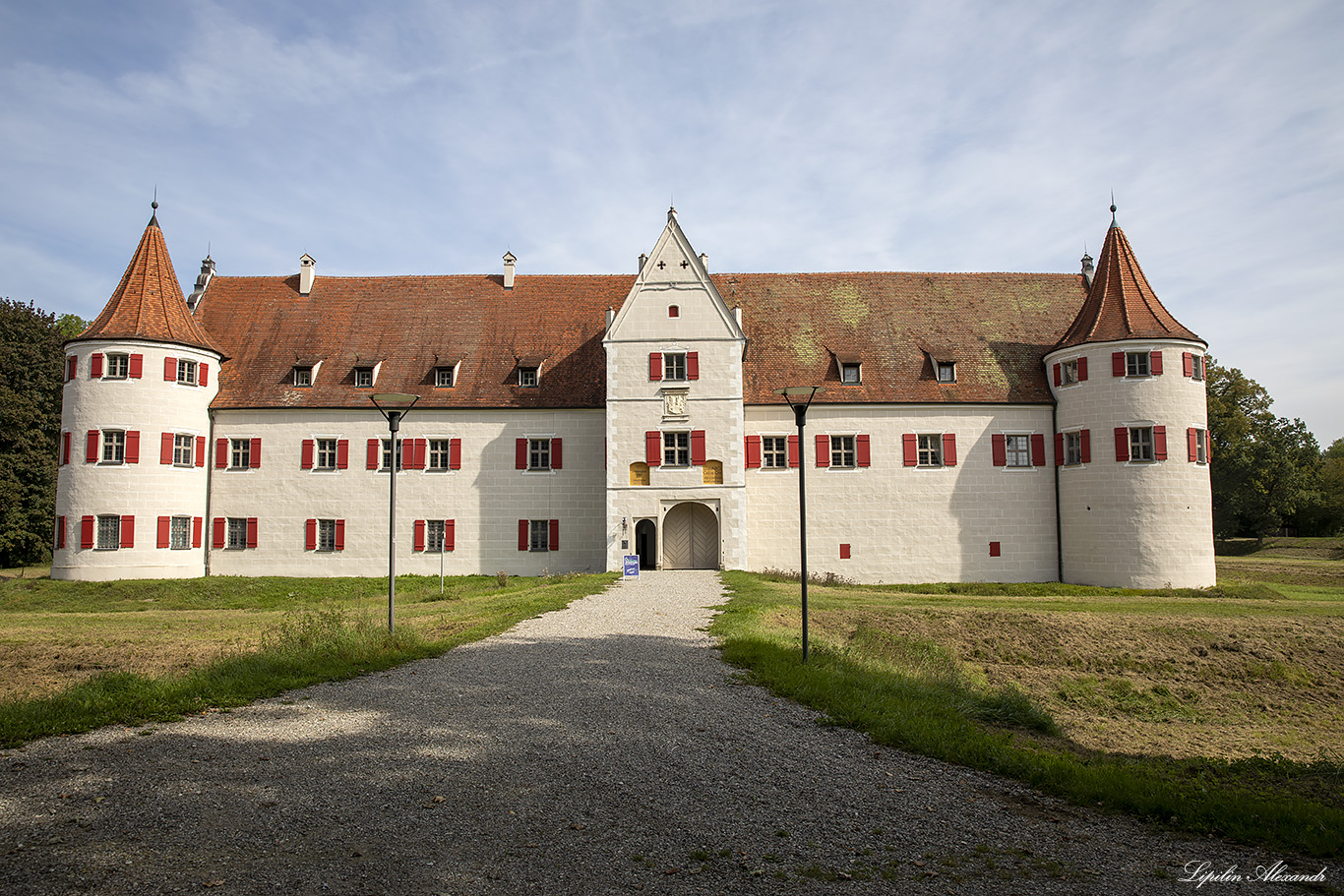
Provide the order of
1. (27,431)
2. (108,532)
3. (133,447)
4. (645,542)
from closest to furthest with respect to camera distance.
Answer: (108,532) < (133,447) < (645,542) < (27,431)

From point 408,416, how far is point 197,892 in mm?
27272

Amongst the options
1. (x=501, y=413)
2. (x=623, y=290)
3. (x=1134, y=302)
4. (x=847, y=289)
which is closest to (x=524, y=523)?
(x=501, y=413)

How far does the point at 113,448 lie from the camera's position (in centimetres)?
2911

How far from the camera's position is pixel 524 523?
101 feet

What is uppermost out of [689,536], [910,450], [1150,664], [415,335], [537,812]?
[415,335]

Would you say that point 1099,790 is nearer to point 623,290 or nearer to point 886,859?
point 886,859

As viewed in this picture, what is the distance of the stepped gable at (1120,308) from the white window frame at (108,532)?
1315 inches

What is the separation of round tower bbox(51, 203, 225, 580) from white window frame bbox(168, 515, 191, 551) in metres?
0.03

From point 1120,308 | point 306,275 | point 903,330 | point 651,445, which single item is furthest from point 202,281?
point 1120,308

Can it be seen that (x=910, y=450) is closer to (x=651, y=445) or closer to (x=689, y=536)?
(x=689, y=536)

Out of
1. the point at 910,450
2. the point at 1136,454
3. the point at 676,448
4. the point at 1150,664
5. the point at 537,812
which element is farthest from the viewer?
the point at 910,450

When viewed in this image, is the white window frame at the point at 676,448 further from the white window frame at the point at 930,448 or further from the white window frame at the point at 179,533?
the white window frame at the point at 179,533

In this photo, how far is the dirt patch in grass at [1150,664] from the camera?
15023 mm

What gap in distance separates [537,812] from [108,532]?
28.8 m
